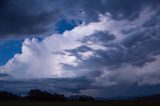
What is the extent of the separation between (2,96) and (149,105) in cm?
8927

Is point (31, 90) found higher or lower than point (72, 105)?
higher

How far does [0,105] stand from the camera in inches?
3826

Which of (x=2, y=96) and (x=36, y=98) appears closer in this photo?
(x=36, y=98)

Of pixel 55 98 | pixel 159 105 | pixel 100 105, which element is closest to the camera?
pixel 159 105

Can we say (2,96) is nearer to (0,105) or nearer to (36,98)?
(36,98)

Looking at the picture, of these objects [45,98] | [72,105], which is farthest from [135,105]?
[45,98]

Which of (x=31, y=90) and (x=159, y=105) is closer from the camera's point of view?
(x=159, y=105)

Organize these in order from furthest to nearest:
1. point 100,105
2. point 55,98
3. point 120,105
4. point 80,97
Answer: point 55,98 → point 80,97 → point 100,105 → point 120,105

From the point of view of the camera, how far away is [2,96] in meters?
151

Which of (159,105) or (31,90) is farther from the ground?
(31,90)

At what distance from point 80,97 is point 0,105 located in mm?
45110

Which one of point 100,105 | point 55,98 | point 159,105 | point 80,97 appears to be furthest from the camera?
point 55,98

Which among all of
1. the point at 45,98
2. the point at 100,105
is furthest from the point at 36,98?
the point at 100,105

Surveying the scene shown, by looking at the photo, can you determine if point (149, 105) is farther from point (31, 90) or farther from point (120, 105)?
point (31, 90)
